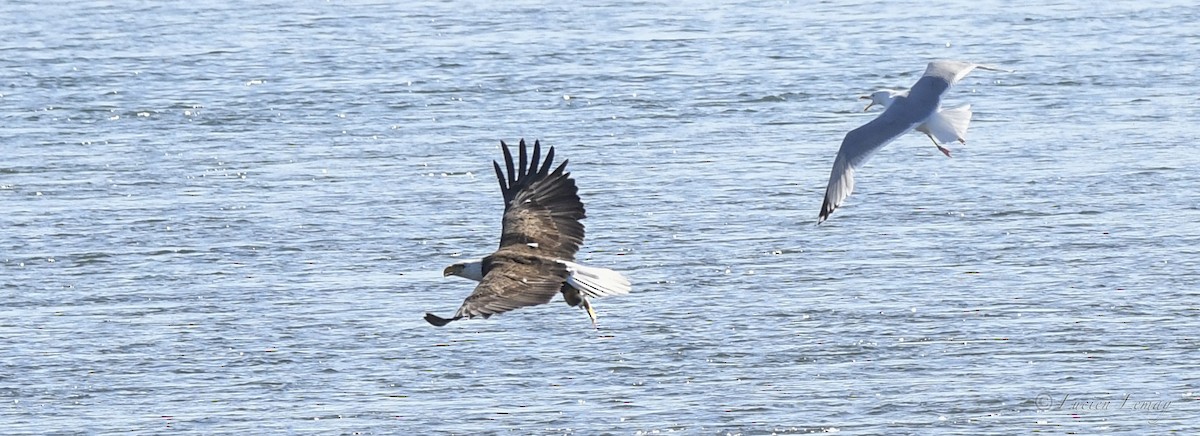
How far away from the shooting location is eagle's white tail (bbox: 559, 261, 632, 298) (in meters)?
6.99

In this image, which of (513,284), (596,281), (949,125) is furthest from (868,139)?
(513,284)

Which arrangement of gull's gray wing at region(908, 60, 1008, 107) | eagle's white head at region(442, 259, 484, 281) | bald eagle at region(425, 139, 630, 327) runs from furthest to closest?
1. gull's gray wing at region(908, 60, 1008, 107)
2. eagle's white head at region(442, 259, 484, 281)
3. bald eagle at region(425, 139, 630, 327)

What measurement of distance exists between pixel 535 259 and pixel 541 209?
637 millimetres

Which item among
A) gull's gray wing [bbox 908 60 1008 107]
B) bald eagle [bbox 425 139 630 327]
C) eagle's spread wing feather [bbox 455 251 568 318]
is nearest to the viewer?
eagle's spread wing feather [bbox 455 251 568 318]

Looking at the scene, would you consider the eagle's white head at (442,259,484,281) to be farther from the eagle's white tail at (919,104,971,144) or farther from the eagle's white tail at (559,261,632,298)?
the eagle's white tail at (919,104,971,144)

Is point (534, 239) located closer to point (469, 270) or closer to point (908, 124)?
point (469, 270)

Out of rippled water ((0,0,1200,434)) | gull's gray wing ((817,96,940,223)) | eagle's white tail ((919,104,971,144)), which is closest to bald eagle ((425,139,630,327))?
rippled water ((0,0,1200,434))

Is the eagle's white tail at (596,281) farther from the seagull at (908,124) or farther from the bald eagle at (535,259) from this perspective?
the seagull at (908,124)

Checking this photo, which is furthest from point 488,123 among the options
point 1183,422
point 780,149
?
point 1183,422

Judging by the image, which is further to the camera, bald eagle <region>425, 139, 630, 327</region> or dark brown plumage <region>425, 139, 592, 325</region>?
dark brown plumage <region>425, 139, 592, 325</region>

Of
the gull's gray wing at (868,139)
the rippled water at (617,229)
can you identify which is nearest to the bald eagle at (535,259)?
the rippled water at (617,229)

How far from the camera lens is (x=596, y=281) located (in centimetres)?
710

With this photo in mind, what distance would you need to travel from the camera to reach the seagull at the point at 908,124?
863 centimetres

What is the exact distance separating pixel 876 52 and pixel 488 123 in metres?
3.60
